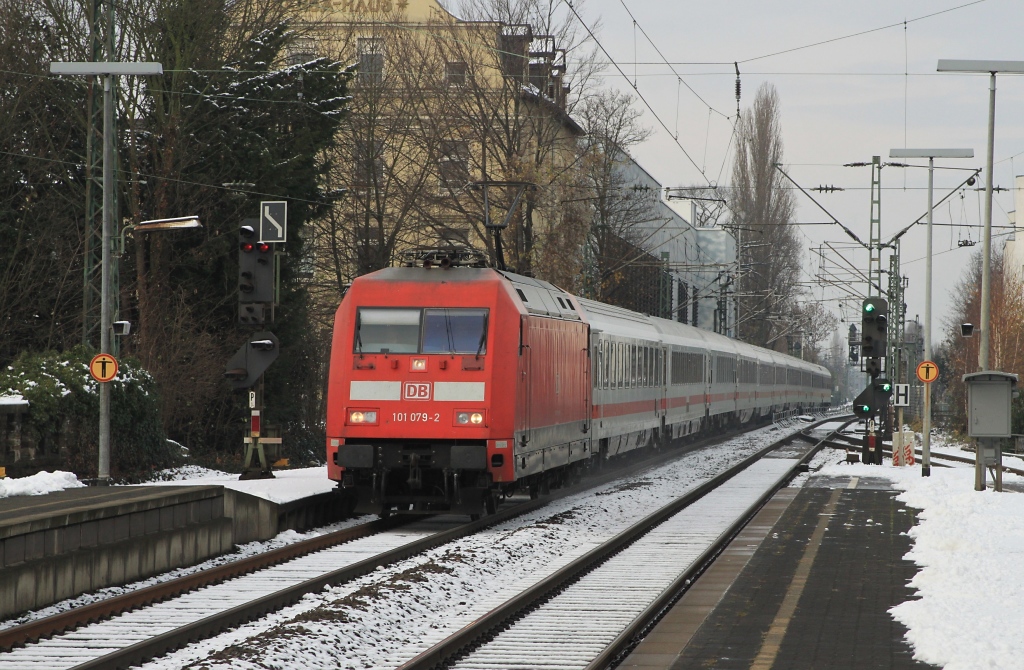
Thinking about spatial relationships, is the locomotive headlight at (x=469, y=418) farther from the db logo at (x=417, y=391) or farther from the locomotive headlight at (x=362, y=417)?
the locomotive headlight at (x=362, y=417)

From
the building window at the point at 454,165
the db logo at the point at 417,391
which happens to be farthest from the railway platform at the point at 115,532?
the building window at the point at 454,165

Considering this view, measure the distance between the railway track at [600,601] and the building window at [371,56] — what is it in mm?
27226

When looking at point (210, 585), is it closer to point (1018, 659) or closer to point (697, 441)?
point (1018, 659)

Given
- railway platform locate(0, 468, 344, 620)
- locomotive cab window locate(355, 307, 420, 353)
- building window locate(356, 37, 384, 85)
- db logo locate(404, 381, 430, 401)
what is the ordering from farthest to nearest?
building window locate(356, 37, 384, 85) < locomotive cab window locate(355, 307, 420, 353) < db logo locate(404, 381, 430, 401) < railway platform locate(0, 468, 344, 620)

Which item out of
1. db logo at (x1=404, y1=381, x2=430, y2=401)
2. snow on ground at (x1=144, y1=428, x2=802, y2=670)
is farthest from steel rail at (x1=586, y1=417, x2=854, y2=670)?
db logo at (x1=404, y1=381, x2=430, y2=401)

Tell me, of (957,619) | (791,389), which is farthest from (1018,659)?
(791,389)

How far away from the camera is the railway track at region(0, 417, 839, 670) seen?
31.4ft

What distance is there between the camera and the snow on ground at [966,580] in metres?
8.86

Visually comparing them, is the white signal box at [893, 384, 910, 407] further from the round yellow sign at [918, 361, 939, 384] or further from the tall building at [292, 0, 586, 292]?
the tall building at [292, 0, 586, 292]

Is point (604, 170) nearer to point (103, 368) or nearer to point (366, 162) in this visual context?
point (366, 162)

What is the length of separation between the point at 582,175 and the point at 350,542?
86.5 feet

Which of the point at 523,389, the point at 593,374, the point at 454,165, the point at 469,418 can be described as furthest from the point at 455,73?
the point at 469,418

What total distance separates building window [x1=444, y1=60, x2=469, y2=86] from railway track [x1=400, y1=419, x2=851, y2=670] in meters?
25.0

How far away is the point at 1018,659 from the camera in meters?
8.29
